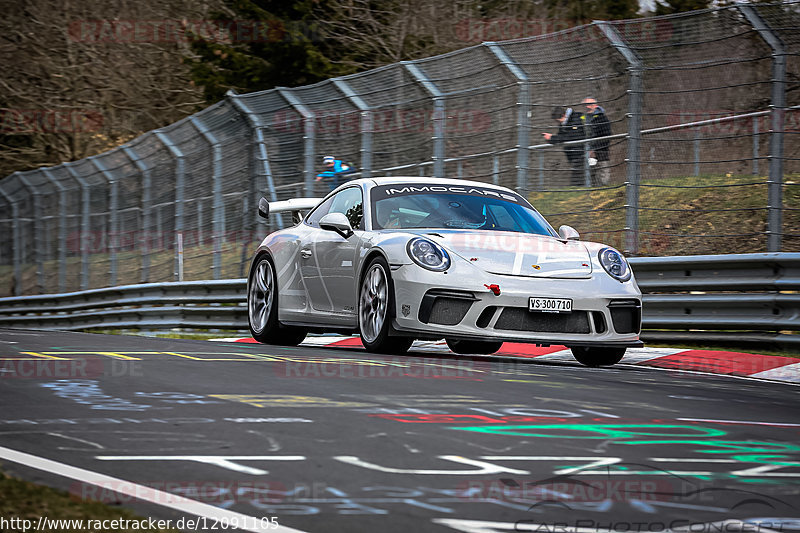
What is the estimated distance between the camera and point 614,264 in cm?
875

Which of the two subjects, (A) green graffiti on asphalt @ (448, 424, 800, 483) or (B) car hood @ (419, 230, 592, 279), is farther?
(B) car hood @ (419, 230, 592, 279)

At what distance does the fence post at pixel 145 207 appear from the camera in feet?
63.1

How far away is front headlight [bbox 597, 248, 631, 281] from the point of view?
867 centimetres

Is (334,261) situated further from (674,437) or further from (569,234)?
(674,437)

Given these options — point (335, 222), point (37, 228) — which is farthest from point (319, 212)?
point (37, 228)

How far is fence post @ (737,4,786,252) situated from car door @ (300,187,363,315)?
3231 mm

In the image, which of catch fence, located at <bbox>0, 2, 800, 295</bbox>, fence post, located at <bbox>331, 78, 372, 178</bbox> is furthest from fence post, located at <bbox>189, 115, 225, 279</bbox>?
fence post, located at <bbox>331, 78, 372, 178</bbox>

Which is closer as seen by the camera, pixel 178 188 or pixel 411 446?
pixel 411 446

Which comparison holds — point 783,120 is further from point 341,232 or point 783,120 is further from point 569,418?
point 569,418

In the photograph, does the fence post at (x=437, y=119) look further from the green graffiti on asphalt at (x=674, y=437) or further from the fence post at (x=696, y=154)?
the green graffiti on asphalt at (x=674, y=437)

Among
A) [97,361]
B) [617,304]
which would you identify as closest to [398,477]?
[97,361]

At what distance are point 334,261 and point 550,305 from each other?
2088 millimetres

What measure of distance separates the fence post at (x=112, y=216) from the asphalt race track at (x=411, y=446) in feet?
45.2

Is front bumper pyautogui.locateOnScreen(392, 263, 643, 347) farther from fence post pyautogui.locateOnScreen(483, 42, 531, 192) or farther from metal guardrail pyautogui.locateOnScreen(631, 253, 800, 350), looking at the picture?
fence post pyautogui.locateOnScreen(483, 42, 531, 192)
